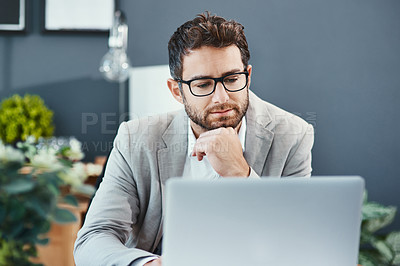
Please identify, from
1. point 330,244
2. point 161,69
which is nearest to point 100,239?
point 330,244

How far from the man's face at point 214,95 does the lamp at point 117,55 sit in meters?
1.51

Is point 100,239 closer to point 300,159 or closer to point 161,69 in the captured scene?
point 300,159

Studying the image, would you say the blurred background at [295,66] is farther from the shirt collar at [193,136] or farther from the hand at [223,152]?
the hand at [223,152]

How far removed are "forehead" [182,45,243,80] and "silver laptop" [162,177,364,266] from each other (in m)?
0.82

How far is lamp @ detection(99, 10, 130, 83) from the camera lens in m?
3.04

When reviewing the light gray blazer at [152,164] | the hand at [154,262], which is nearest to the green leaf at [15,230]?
the hand at [154,262]

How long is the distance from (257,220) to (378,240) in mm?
2354

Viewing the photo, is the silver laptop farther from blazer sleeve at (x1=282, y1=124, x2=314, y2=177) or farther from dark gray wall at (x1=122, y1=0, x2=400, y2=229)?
dark gray wall at (x1=122, y1=0, x2=400, y2=229)

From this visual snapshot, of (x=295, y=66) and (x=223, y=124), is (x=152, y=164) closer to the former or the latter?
(x=223, y=124)

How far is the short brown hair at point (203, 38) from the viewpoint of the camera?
5.21ft

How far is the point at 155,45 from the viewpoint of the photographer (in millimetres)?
3301

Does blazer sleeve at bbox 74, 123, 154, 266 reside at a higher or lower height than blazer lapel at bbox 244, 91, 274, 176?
lower

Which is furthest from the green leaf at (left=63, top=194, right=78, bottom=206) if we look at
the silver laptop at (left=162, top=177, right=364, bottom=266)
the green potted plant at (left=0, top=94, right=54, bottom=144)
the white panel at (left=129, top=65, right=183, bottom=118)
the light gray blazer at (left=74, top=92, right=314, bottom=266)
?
the green potted plant at (left=0, top=94, right=54, bottom=144)

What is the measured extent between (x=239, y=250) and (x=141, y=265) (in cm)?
39
